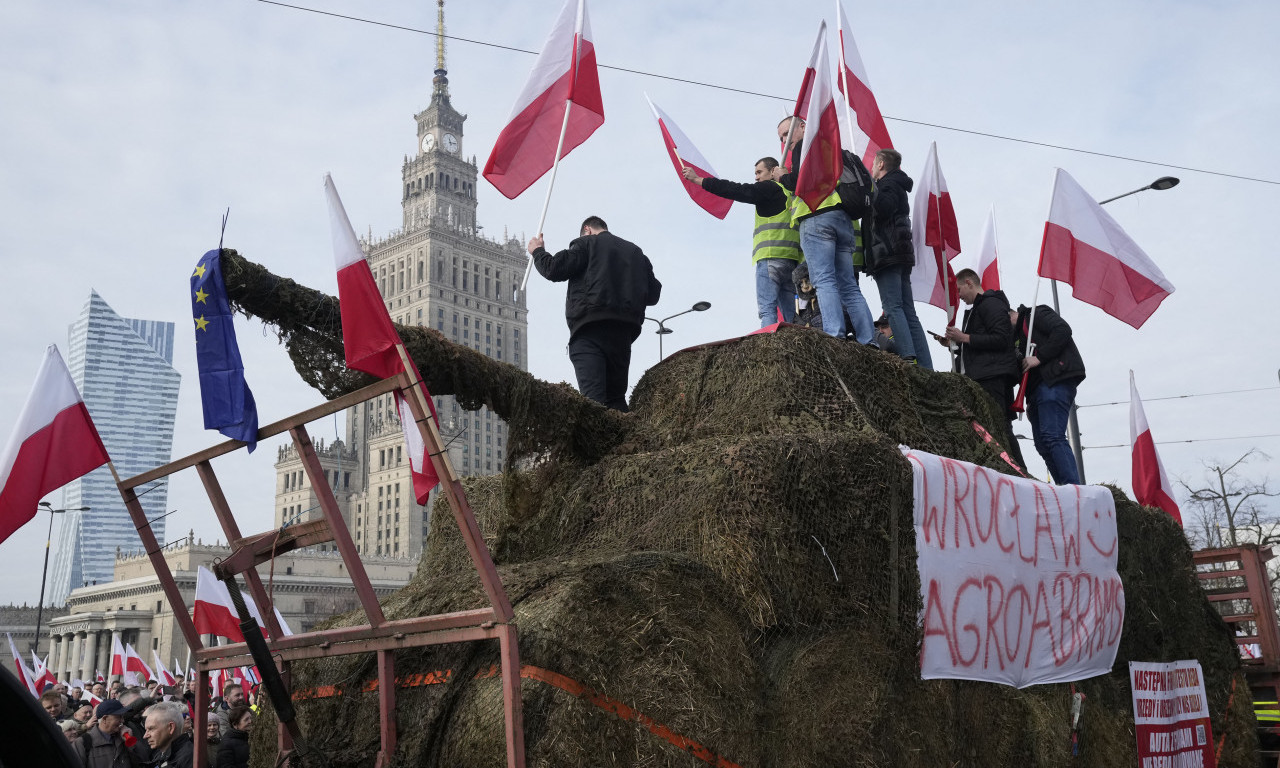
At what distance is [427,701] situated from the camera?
503 cm

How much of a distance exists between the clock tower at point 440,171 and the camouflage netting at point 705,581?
136971 mm

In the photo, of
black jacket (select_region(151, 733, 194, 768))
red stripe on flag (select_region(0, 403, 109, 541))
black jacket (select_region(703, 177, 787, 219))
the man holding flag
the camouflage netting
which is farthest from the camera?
the man holding flag

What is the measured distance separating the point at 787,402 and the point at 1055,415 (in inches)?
177

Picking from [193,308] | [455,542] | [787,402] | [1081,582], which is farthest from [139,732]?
[1081,582]

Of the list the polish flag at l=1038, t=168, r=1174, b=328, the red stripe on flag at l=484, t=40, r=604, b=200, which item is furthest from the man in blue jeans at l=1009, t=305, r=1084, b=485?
the red stripe on flag at l=484, t=40, r=604, b=200

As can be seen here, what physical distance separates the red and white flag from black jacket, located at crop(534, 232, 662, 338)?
121 inches

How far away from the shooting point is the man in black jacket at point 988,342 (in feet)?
33.1

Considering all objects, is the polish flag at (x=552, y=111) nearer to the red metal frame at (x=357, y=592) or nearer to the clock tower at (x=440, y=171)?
the red metal frame at (x=357, y=592)

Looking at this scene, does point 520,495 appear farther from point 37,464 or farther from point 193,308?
point 37,464

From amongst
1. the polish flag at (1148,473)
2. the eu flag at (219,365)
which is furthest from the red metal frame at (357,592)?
the polish flag at (1148,473)

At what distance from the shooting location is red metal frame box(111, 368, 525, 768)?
4.62 metres

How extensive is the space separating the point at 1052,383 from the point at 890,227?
2.34m

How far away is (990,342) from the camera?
10.1m

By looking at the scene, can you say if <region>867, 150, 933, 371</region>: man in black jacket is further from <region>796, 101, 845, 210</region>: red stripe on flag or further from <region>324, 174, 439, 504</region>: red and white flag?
<region>324, 174, 439, 504</region>: red and white flag
